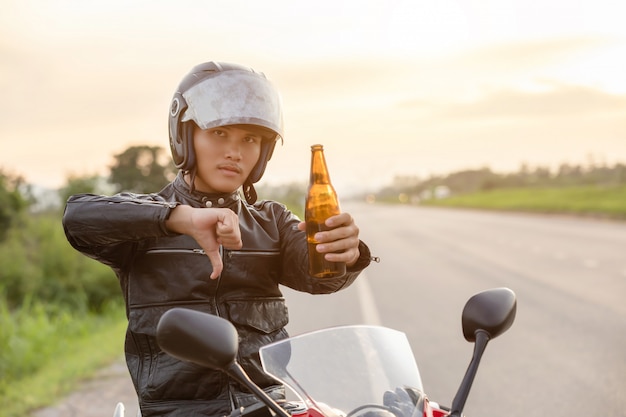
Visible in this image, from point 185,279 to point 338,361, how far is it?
95 cm

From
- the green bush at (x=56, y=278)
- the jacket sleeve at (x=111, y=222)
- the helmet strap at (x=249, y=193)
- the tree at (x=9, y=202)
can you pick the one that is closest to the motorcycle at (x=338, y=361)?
the jacket sleeve at (x=111, y=222)

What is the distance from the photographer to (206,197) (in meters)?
3.14

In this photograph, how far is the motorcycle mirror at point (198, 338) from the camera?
1.88 metres

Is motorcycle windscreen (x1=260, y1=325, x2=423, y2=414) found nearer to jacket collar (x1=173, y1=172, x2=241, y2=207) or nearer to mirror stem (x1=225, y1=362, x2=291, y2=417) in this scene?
mirror stem (x1=225, y1=362, x2=291, y2=417)

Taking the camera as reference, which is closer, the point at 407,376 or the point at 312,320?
the point at 407,376

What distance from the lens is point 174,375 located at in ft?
8.91

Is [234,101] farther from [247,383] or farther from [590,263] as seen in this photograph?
[590,263]

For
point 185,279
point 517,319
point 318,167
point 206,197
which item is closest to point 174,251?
point 185,279

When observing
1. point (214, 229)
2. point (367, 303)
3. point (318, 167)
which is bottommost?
point (367, 303)

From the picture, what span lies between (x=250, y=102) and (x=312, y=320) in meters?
8.07

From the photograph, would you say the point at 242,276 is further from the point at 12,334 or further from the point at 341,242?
the point at 12,334

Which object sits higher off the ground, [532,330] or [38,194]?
[38,194]

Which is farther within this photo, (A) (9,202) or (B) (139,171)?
(A) (9,202)

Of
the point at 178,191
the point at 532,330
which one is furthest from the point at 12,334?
the point at 178,191
